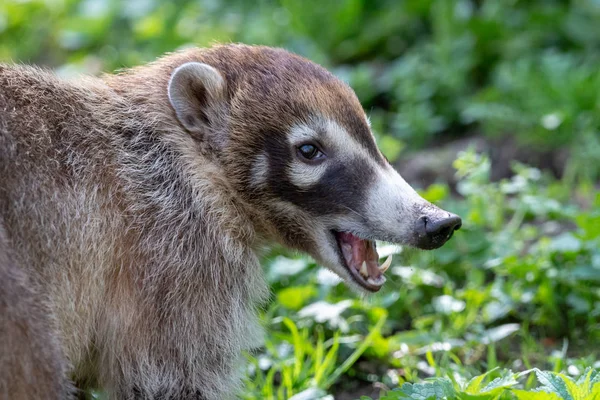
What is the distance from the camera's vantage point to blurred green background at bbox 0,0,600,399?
5996 millimetres

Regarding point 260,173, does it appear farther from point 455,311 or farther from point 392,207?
point 455,311

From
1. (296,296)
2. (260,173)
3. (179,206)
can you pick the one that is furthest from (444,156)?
(179,206)

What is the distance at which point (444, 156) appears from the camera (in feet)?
28.9

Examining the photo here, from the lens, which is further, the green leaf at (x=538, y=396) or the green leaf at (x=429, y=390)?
the green leaf at (x=429, y=390)

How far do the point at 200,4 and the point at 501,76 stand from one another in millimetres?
4049

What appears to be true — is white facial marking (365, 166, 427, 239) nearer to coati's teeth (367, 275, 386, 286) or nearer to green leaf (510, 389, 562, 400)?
coati's teeth (367, 275, 386, 286)

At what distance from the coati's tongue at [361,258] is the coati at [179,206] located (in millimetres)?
11

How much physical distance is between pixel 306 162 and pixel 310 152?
7 centimetres

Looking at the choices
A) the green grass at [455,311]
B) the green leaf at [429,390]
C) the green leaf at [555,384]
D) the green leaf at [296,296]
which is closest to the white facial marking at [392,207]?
the green grass at [455,311]

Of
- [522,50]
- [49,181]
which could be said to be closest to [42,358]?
[49,181]

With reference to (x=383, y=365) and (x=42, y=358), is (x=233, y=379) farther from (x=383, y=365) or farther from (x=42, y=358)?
(x=383, y=365)

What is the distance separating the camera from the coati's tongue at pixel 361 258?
520cm

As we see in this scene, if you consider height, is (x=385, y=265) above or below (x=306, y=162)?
below

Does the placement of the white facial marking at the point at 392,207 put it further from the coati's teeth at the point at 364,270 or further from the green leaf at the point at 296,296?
the green leaf at the point at 296,296
